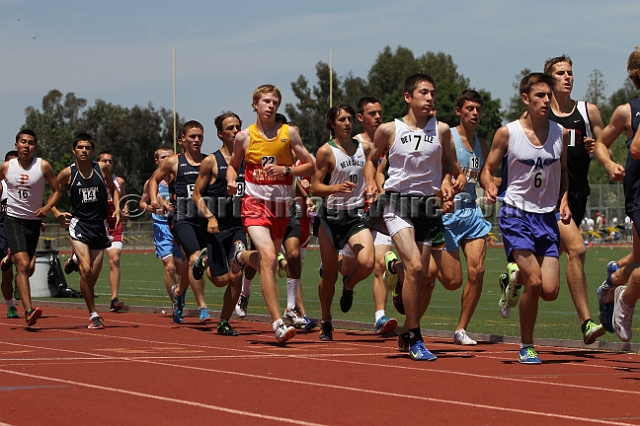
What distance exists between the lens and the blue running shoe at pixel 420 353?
973cm

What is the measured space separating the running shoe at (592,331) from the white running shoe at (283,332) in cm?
266

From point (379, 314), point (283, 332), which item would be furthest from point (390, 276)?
point (283, 332)

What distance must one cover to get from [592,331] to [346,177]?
11.4 ft

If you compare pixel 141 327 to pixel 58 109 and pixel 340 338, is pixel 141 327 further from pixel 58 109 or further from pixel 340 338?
pixel 58 109

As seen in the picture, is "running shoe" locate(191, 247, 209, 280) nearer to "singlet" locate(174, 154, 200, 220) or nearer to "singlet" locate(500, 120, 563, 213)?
"singlet" locate(174, 154, 200, 220)

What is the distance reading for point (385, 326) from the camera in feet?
41.1

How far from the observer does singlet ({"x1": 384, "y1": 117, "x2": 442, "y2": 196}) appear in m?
10.3

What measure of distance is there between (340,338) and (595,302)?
721 centimetres

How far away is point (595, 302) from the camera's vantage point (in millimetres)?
18359

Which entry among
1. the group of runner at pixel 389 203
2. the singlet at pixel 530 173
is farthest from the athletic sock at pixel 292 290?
the singlet at pixel 530 173

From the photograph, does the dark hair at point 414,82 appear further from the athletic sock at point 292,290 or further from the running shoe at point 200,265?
the running shoe at point 200,265

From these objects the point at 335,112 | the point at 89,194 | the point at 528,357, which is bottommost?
the point at 528,357

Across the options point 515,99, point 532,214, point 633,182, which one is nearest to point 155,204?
point 532,214

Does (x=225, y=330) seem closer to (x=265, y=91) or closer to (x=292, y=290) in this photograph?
(x=292, y=290)
